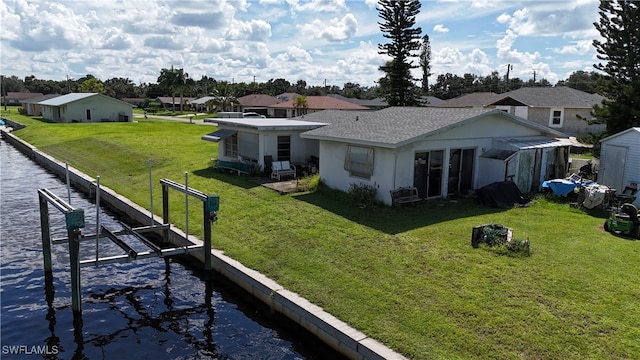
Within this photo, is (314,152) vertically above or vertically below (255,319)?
above

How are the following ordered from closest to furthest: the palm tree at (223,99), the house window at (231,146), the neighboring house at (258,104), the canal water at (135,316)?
1. the canal water at (135,316)
2. the house window at (231,146)
3. the neighboring house at (258,104)
4. the palm tree at (223,99)

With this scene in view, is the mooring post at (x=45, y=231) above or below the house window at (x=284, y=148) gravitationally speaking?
below

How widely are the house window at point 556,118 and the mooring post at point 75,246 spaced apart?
126ft

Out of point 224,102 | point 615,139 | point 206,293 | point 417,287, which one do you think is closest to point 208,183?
point 206,293

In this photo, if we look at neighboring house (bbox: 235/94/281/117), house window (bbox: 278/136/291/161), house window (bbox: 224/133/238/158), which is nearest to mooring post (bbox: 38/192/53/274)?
house window (bbox: 278/136/291/161)

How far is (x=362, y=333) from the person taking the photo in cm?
746

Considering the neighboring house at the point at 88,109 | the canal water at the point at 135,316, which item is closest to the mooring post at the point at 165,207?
the canal water at the point at 135,316

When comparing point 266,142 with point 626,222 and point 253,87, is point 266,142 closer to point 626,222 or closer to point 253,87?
point 626,222

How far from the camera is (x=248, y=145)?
20.8m

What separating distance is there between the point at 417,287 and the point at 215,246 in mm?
5240

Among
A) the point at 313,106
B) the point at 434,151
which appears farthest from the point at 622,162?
the point at 313,106

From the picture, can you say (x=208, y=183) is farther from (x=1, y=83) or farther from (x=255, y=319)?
(x=1, y=83)

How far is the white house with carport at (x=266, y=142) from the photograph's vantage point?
20016 mm

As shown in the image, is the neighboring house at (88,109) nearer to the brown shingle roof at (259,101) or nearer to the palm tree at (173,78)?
the brown shingle roof at (259,101)
